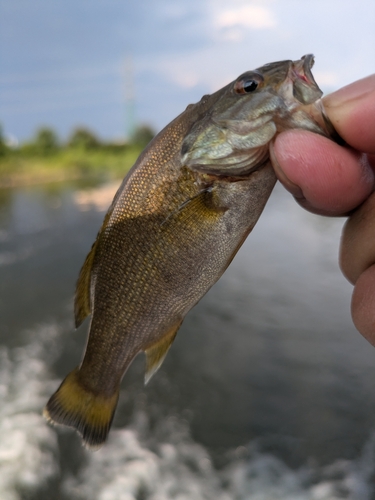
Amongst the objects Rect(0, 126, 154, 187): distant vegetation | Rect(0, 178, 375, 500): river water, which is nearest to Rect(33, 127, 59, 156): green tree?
Rect(0, 126, 154, 187): distant vegetation

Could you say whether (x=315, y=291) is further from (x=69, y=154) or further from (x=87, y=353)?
(x=69, y=154)

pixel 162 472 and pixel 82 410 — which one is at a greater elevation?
pixel 82 410

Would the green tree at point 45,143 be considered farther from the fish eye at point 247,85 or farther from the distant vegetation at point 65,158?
the fish eye at point 247,85

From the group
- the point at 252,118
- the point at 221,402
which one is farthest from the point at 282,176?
the point at 221,402

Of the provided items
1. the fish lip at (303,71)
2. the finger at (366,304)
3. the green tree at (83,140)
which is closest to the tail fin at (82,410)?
the finger at (366,304)

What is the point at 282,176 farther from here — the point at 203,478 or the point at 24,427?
the point at 24,427

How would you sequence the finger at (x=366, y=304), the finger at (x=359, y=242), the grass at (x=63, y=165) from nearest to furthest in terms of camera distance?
the finger at (x=366, y=304)
the finger at (x=359, y=242)
the grass at (x=63, y=165)
